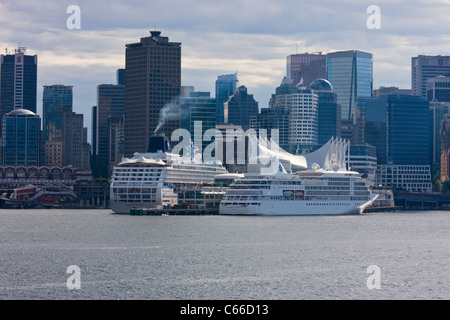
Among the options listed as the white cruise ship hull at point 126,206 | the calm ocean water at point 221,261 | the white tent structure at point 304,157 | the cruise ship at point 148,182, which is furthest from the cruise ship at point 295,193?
the white tent structure at point 304,157

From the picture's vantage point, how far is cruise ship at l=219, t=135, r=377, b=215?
118250 millimetres

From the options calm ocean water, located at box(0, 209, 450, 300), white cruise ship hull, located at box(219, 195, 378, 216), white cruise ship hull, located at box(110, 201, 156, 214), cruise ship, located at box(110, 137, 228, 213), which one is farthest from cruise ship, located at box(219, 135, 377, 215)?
calm ocean water, located at box(0, 209, 450, 300)

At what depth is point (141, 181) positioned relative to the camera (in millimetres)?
130500

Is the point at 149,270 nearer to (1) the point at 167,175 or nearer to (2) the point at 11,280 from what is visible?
(2) the point at 11,280

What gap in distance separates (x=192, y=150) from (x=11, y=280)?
324 feet

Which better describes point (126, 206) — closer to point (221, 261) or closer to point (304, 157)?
point (304, 157)

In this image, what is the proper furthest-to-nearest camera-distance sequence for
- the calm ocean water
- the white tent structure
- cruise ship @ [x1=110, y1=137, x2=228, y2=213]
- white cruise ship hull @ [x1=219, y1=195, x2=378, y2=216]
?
the white tent structure, cruise ship @ [x1=110, y1=137, x2=228, y2=213], white cruise ship hull @ [x1=219, y1=195, x2=378, y2=216], the calm ocean water

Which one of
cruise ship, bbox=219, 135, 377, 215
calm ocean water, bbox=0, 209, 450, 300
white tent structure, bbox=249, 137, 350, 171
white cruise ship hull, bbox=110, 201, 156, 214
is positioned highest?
white tent structure, bbox=249, 137, 350, 171

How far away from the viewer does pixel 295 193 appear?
396ft

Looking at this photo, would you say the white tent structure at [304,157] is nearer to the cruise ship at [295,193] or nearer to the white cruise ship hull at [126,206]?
the cruise ship at [295,193]

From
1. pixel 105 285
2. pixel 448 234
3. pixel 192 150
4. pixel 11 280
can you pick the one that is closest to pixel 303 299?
pixel 105 285

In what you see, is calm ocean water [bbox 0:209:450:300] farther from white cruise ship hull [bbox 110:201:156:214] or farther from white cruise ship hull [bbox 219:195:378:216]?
white cruise ship hull [bbox 110:201:156:214]

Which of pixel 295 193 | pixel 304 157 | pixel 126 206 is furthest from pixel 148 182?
pixel 304 157

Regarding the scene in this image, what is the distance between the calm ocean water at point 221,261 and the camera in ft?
171
